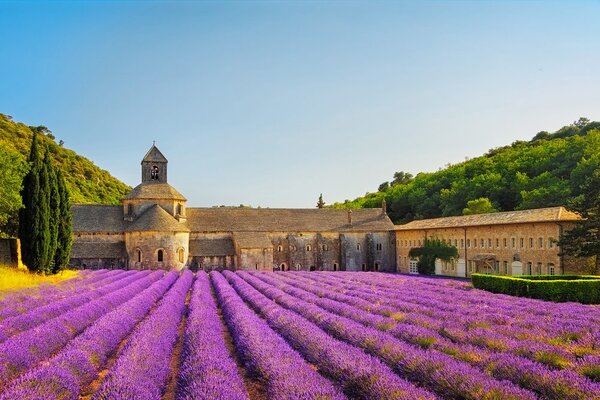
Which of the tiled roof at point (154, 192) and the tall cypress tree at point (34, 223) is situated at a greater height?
the tiled roof at point (154, 192)

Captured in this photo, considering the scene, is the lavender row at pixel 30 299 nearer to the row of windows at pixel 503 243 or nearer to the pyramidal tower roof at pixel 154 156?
the row of windows at pixel 503 243

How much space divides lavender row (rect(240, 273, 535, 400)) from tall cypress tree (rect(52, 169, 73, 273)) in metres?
24.9

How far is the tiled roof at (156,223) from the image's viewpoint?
144 ft

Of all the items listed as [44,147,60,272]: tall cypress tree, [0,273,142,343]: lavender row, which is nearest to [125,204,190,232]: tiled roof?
[44,147,60,272]: tall cypress tree

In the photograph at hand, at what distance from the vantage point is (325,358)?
29.9ft

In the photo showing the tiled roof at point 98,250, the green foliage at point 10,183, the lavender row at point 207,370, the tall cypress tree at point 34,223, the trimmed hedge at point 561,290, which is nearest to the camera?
the lavender row at point 207,370

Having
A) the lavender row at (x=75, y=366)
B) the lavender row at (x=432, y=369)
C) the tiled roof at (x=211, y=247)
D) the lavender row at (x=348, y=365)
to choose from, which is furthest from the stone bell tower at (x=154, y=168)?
the lavender row at (x=432, y=369)

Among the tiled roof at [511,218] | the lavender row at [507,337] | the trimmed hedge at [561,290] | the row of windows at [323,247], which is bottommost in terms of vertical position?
the trimmed hedge at [561,290]

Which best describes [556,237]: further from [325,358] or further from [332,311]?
[325,358]

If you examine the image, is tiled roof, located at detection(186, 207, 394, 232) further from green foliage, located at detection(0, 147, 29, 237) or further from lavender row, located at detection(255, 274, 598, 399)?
lavender row, located at detection(255, 274, 598, 399)

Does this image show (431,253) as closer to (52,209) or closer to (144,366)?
(52,209)

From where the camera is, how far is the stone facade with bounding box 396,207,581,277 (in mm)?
31766

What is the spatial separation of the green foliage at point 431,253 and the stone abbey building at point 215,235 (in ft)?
20.6

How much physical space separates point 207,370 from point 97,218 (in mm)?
42348
